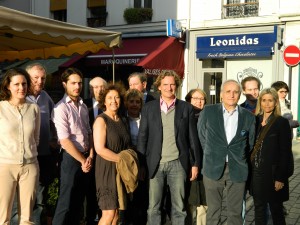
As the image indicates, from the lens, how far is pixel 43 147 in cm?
437

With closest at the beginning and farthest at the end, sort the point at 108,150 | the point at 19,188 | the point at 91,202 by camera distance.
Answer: the point at 19,188
the point at 108,150
the point at 91,202

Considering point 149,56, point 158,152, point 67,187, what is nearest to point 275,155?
point 158,152

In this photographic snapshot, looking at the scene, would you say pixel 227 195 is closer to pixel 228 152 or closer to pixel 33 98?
Result: pixel 228 152

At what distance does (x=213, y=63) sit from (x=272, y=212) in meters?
10.7

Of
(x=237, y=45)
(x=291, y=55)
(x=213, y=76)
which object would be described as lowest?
(x=213, y=76)

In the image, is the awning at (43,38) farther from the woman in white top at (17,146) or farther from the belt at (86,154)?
the belt at (86,154)

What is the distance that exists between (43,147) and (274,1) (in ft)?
35.8

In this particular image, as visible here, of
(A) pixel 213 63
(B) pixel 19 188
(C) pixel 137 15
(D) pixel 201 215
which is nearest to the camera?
(B) pixel 19 188

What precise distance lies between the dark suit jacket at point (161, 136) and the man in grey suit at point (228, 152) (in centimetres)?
13

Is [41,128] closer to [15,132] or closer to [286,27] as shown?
[15,132]

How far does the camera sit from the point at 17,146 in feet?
12.1

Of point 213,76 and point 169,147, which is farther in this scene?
point 213,76

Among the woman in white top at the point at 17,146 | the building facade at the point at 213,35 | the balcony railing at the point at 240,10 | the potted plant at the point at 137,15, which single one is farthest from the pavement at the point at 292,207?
the potted plant at the point at 137,15

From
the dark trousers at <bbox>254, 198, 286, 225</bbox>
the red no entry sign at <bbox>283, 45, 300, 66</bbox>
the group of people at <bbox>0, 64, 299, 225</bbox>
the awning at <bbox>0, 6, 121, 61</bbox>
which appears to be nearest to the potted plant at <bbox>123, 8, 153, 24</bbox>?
the red no entry sign at <bbox>283, 45, 300, 66</bbox>
